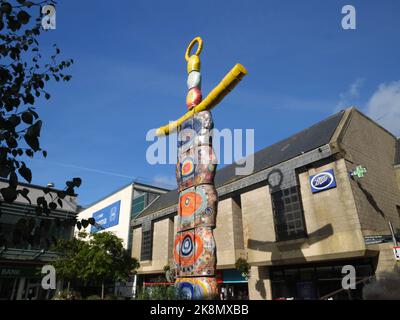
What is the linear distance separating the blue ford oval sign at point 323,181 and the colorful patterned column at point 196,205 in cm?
1035

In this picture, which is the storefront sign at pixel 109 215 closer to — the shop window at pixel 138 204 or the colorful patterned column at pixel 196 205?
the shop window at pixel 138 204

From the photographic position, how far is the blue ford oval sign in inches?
739

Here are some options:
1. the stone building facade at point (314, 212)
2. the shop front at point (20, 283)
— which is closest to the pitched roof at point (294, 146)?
the stone building facade at point (314, 212)

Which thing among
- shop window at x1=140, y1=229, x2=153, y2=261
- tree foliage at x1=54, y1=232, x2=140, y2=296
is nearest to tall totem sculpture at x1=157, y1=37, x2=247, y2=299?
tree foliage at x1=54, y1=232, x2=140, y2=296

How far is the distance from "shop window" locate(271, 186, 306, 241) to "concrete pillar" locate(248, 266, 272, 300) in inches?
123

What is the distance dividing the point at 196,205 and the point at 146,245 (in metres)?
25.2

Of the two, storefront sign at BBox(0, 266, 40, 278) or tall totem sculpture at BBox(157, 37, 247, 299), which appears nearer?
tall totem sculpture at BBox(157, 37, 247, 299)

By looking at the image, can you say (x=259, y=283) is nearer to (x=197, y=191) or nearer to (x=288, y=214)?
(x=288, y=214)

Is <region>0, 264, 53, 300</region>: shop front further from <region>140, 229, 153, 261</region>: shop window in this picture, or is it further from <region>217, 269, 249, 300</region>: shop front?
<region>217, 269, 249, 300</region>: shop front

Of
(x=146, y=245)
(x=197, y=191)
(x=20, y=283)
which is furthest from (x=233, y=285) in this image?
(x=20, y=283)

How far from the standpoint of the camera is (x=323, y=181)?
19078mm
